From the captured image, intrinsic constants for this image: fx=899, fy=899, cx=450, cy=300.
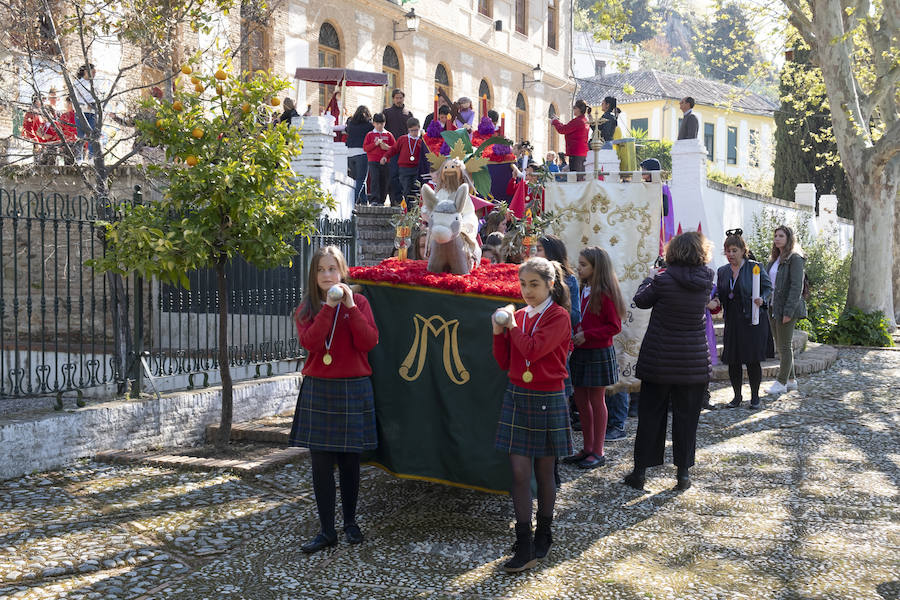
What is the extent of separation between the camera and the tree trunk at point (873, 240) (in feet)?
53.1

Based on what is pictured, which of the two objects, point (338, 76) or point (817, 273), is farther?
point (817, 273)

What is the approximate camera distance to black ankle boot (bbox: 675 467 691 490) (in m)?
6.28

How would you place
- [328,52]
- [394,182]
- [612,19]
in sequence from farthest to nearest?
[328,52] → [612,19] → [394,182]

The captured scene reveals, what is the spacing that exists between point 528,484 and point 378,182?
33.3ft

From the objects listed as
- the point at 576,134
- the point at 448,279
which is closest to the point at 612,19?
the point at 576,134

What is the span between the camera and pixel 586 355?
6.76m

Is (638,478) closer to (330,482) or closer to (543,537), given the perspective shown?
(543,537)

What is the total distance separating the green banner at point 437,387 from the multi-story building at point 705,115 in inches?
1950

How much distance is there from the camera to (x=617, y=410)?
8102 mm

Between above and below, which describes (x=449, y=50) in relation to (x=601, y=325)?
above

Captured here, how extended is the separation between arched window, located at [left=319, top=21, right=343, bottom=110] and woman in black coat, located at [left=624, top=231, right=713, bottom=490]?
16636mm

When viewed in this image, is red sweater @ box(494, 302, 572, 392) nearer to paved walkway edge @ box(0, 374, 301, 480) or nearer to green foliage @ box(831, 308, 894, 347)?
paved walkway edge @ box(0, 374, 301, 480)

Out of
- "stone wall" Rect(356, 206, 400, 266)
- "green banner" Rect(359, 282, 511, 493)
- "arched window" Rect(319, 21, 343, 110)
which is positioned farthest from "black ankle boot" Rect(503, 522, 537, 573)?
"arched window" Rect(319, 21, 343, 110)

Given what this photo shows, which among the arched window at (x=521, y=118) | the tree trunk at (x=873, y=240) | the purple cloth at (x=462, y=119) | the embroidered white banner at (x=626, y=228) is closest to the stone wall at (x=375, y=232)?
the purple cloth at (x=462, y=119)
